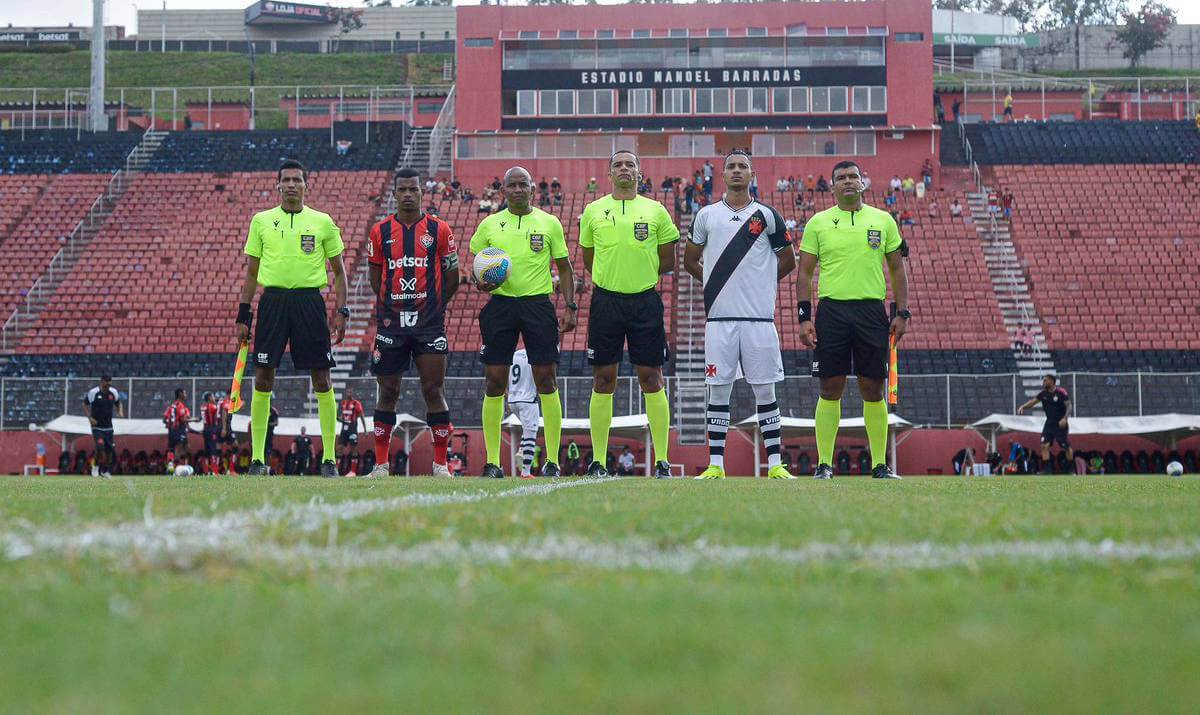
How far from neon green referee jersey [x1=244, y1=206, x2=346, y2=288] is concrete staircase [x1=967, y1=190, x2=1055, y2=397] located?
18.8 metres

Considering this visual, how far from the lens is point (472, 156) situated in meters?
40.8

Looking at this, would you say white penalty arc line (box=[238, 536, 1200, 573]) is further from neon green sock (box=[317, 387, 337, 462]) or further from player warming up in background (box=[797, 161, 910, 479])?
neon green sock (box=[317, 387, 337, 462])

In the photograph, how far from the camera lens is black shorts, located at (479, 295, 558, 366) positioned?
923 centimetres

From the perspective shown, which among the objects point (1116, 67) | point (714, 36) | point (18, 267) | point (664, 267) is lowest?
point (664, 267)

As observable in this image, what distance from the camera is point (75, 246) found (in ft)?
116

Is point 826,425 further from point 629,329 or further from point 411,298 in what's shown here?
point 411,298

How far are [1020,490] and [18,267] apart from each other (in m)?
32.6

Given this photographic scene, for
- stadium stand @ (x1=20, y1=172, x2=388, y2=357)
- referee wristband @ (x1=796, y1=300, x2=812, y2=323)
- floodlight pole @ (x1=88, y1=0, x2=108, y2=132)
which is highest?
floodlight pole @ (x1=88, y1=0, x2=108, y2=132)

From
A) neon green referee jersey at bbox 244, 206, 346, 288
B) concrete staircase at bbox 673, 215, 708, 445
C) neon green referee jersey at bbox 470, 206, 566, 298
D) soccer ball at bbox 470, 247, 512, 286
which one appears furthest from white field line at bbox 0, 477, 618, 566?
concrete staircase at bbox 673, 215, 708, 445

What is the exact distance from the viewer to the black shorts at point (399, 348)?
9234mm

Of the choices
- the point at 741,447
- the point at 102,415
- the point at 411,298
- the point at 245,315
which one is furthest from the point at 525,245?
the point at 741,447

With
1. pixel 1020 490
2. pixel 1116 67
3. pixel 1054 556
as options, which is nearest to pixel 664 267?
pixel 1020 490

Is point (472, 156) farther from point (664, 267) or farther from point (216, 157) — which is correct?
point (664, 267)

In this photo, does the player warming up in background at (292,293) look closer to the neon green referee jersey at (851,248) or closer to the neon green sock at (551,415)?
the neon green sock at (551,415)
